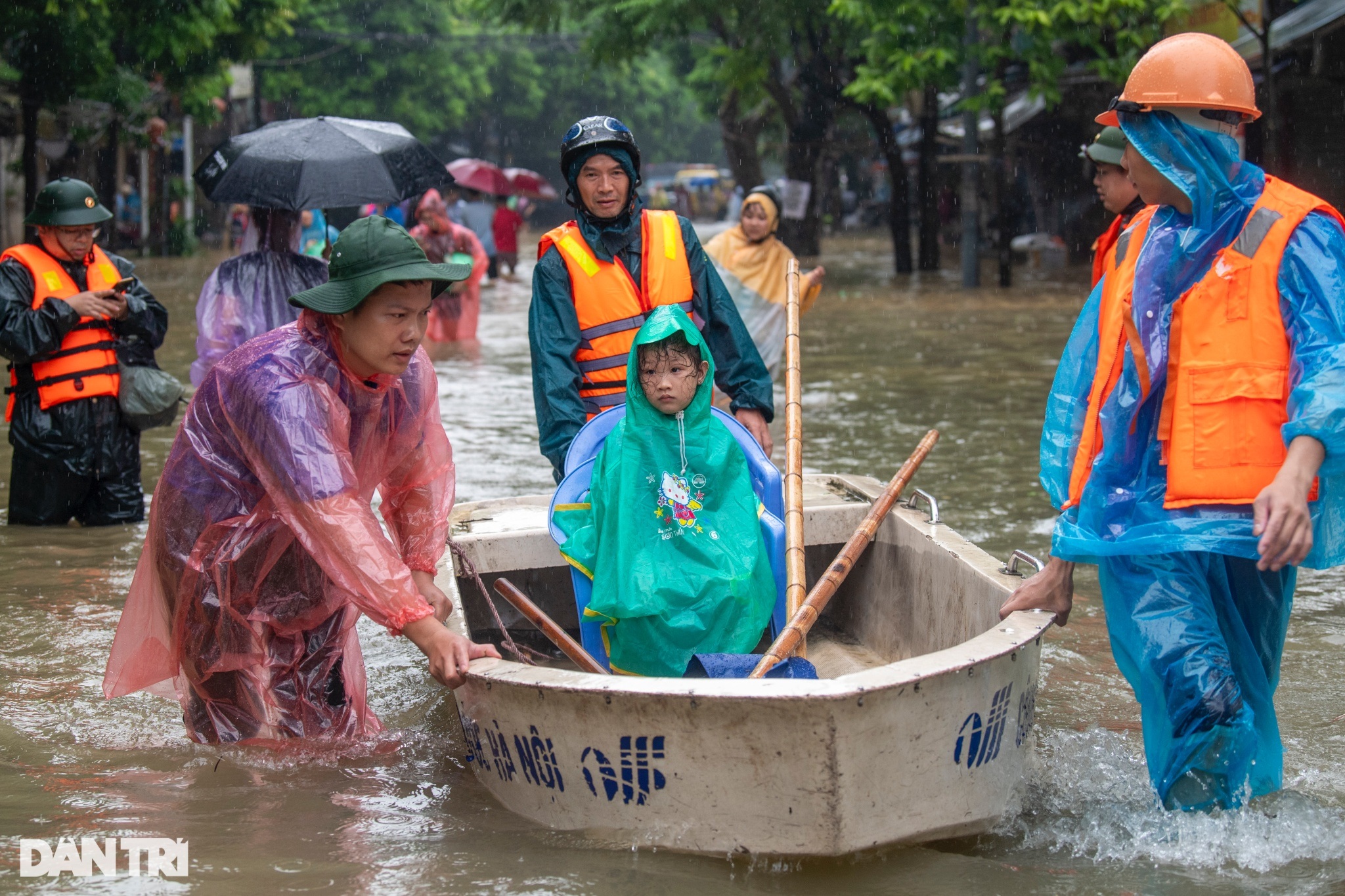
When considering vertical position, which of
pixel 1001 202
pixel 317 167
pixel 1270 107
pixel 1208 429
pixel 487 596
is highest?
pixel 1270 107

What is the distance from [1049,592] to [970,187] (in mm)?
17086

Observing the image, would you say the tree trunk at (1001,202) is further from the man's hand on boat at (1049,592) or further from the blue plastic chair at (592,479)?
the man's hand on boat at (1049,592)

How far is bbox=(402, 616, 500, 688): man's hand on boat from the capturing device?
10.6ft

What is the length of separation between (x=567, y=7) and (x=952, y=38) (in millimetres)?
6663

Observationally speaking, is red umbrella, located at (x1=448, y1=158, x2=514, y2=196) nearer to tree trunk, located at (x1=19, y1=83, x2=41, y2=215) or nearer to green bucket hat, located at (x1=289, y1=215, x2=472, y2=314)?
tree trunk, located at (x1=19, y1=83, x2=41, y2=215)

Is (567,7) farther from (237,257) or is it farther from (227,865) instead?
(227,865)

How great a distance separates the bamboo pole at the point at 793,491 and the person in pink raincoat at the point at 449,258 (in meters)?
7.66

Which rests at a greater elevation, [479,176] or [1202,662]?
[479,176]

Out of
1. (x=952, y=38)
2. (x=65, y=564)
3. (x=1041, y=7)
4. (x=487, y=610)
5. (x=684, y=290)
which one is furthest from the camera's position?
(x=952, y=38)

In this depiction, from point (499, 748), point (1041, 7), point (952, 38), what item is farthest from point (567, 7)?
point (499, 748)

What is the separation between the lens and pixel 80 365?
6703 millimetres

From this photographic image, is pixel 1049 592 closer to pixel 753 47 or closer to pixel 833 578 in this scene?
pixel 833 578

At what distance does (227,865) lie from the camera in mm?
3418

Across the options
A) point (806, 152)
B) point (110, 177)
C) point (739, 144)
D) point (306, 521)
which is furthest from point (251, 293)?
point (110, 177)
